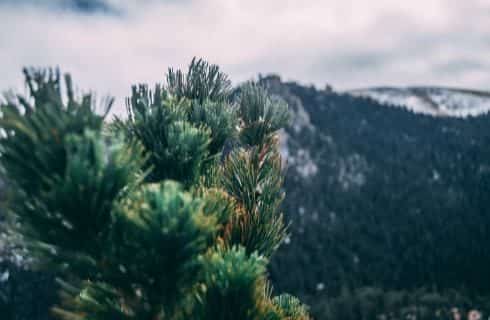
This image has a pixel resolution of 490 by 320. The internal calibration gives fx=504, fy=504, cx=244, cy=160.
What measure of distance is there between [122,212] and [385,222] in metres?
183

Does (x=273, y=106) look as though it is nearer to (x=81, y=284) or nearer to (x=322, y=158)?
(x=81, y=284)

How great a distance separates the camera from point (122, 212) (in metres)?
1.81

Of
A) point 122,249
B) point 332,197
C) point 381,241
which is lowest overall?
point 122,249

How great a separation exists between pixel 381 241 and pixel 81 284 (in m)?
175

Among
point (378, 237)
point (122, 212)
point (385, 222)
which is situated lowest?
point (122, 212)

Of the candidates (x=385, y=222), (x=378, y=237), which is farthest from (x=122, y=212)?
(x=385, y=222)

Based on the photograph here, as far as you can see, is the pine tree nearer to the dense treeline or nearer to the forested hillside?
the forested hillside

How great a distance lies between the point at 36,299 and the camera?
105875 millimetres

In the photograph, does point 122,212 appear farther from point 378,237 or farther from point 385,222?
point 385,222

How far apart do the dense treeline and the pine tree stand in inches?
4844

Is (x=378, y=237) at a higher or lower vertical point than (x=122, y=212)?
higher

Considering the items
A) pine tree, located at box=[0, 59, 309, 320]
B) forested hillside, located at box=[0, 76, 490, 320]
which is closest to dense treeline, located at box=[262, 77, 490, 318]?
forested hillside, located at box=[0, 76, 490, 320]

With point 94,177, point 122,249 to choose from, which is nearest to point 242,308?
point 122,249

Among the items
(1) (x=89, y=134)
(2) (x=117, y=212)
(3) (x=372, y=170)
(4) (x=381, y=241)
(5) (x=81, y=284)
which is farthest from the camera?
(3) (x=372, y=170)
